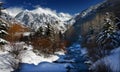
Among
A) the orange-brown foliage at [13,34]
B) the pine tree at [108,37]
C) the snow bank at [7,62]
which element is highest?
the orange-brown foliage at [13,34]

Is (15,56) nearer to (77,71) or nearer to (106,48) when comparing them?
(77,71)

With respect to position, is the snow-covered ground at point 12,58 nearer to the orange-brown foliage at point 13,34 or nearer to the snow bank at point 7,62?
the snow bank at point 7,62

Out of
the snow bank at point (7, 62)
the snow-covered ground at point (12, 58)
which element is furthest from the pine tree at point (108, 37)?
the snow bank at point (7, 62)

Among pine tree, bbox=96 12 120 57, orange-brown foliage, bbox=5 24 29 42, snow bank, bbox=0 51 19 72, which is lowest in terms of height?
snow bank, bbox=0 51 19 72

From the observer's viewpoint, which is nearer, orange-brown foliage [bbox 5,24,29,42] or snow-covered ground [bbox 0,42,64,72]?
snow-covered ground [bbox 0,42,64,72]

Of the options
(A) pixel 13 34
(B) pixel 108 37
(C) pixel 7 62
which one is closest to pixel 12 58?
(C) pixel 7 62

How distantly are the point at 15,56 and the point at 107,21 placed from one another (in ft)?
58.9

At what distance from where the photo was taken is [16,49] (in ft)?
170

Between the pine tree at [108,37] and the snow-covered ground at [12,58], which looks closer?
the snow-covered ground at [12,58]

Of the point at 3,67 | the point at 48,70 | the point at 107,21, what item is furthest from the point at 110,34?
the point at 3,67

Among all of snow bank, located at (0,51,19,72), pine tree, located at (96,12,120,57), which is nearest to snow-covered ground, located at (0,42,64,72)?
snow bank, located at (0,51,19,72)

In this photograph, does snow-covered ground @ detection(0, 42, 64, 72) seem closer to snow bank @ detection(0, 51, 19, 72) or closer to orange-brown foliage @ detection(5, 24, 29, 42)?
snow bank @ detection(0, 51, 19, 72)

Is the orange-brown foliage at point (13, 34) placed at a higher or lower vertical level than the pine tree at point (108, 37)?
higher

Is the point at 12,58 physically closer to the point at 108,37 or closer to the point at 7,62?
the point at 7,62
